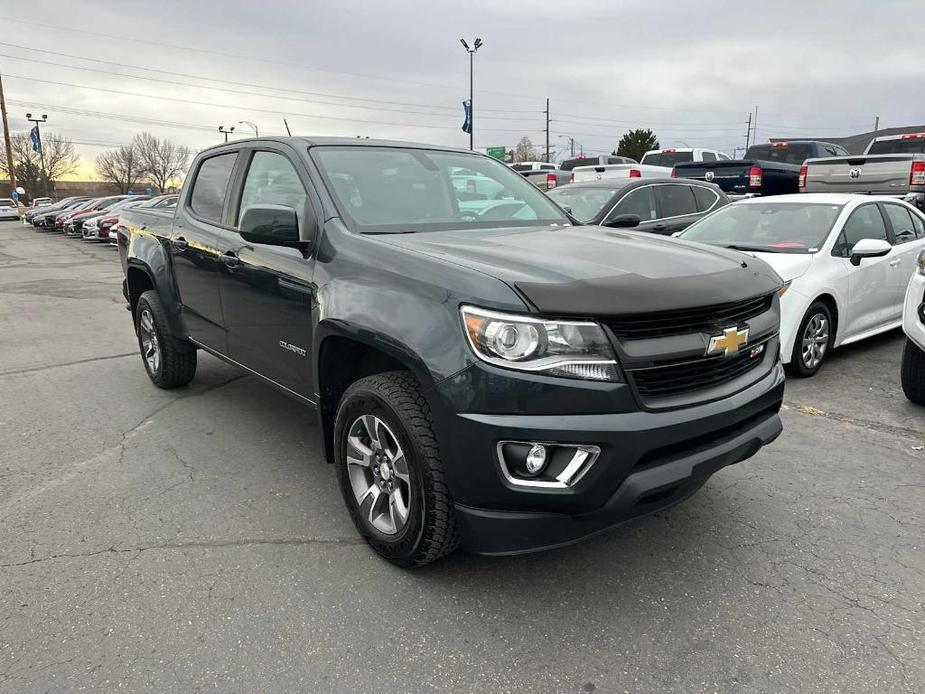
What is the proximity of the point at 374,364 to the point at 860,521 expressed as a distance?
8.06 ft

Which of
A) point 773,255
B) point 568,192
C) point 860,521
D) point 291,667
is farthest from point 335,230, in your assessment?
point 568,192

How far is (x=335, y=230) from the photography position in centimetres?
312

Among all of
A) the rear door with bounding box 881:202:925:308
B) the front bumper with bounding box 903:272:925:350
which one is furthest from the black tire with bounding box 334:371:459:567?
the rear door with bounding box 881:202:925:308

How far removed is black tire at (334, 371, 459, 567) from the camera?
248 centimetres

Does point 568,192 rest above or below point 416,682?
above

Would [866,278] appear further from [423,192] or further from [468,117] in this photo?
[468,117]

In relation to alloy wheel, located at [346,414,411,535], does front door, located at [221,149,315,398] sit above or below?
above

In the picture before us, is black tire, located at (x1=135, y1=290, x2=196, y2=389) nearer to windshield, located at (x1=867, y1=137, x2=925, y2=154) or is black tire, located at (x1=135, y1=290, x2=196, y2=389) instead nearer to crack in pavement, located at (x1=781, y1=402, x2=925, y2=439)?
crack in pavement, located at (x1=781, y1=402, x2=925, y2=439)

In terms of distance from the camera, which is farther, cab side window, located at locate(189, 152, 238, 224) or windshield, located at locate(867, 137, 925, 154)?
windshield, located at locate(867, 137, 925, 154)

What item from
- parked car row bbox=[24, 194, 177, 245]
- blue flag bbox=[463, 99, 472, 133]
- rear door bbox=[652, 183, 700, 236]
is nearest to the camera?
rear door bbox=[652, 183, 700, 236]

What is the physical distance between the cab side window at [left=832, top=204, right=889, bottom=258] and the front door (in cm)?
475

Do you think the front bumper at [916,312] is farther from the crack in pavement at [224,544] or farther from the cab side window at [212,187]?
the cab side window at [212,187]

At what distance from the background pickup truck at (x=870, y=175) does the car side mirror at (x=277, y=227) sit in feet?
37.6

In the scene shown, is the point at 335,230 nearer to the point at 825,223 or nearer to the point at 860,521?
the point at 860,521
